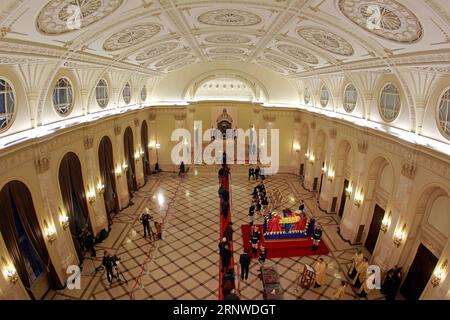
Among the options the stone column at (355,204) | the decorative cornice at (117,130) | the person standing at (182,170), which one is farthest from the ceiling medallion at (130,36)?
the person standing at (182,170)

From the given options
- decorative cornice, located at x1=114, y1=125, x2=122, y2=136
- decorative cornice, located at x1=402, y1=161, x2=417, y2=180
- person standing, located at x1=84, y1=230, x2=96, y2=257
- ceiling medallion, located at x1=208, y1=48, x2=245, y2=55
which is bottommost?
person standing, located at x1=84, y1=230, x2=96, y2=257

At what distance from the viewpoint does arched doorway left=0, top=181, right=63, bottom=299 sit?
8.35m

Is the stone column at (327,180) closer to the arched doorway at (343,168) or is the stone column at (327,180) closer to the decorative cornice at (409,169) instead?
the arched doorway at (343,168)

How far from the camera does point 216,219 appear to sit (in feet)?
52.0

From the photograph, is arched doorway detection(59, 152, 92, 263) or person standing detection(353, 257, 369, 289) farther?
arched doorway detection(59, 152, 92, 263)

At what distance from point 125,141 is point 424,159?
49.9ft

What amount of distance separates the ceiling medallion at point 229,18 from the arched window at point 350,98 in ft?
24.2

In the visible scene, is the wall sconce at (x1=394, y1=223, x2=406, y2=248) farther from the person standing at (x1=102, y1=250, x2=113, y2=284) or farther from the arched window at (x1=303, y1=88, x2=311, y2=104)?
the arched window at (x1=303, y1=88, x2=311, y2=104)

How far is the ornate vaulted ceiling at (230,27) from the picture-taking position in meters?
5.86

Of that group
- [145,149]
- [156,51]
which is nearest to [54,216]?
[156,51]

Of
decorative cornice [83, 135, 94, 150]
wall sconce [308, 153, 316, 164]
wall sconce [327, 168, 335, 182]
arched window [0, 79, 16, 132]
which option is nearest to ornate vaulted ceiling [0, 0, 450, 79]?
arched window [0, 79, 16, 132]

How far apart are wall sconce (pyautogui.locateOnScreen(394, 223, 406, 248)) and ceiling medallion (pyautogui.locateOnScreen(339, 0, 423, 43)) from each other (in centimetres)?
652

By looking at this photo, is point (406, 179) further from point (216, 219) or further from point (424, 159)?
point (216, 219)

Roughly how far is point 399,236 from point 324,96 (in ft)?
33.6
